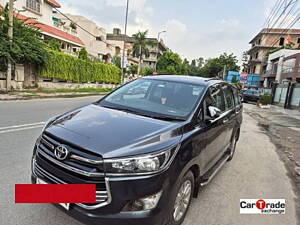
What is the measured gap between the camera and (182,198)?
2.45m

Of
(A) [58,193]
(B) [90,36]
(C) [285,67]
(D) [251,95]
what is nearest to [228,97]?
(A) [58,193]

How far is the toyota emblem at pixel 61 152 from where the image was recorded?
196cm

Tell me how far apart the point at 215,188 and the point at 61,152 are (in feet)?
8.79

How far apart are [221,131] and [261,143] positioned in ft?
14.4

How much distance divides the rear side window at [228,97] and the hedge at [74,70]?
48.9ft

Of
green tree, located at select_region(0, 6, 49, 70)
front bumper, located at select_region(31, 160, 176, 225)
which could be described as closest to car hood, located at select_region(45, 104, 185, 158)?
front bumper, located at select_region(31, 160, 176, 225)

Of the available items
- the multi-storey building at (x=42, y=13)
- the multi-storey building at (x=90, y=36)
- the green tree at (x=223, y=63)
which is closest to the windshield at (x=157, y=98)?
the multi-storey building at (x=42, y=13)

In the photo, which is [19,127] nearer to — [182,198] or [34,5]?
[182,198]

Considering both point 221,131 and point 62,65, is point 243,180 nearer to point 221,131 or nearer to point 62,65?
point 221,131

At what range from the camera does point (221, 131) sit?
356 centimetres

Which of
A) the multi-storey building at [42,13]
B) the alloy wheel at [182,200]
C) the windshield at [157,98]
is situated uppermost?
the multi-storey building at [42,13]

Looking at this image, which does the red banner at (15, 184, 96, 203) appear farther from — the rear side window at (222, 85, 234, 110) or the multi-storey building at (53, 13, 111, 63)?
the multi-storey building at (53, 13, 111, 63)

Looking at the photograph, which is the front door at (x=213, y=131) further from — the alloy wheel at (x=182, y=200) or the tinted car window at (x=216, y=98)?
the alloy wheel at (x=182, y=200)

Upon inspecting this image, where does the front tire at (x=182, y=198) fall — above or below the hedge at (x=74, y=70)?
below
